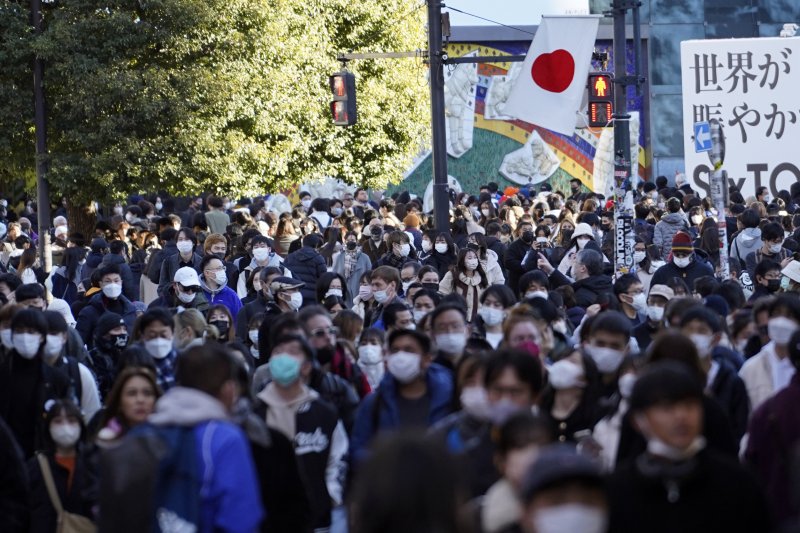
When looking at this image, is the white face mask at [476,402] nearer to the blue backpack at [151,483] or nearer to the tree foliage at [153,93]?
the blue backpack at [151,483]

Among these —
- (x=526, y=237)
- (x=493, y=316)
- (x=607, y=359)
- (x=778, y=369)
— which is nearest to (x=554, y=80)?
(x=526, y=237)

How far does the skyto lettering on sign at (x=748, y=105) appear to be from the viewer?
24.8 meters

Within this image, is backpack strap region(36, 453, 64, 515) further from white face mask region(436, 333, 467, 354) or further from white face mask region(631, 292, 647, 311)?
white face mask region(631, 292, 647, 311)

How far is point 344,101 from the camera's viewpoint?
2311 centimetres

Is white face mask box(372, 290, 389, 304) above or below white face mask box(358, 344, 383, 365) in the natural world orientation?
below

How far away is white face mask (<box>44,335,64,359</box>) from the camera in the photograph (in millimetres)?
9867

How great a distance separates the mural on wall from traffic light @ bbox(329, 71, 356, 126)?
81.4ft

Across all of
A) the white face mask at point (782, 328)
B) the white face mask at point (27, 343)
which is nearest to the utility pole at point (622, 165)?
the white face mask at point (27, 343)

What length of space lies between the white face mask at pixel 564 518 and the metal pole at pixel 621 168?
42.5ft

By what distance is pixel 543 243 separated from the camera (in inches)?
758

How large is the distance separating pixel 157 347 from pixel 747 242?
9.49 metres

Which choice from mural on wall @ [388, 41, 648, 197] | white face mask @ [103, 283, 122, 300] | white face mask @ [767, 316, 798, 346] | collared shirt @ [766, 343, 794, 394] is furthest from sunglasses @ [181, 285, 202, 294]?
mural on wall @ [388, 41, 648, 197]

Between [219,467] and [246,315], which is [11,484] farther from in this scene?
[246,315]

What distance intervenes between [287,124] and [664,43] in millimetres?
23566
